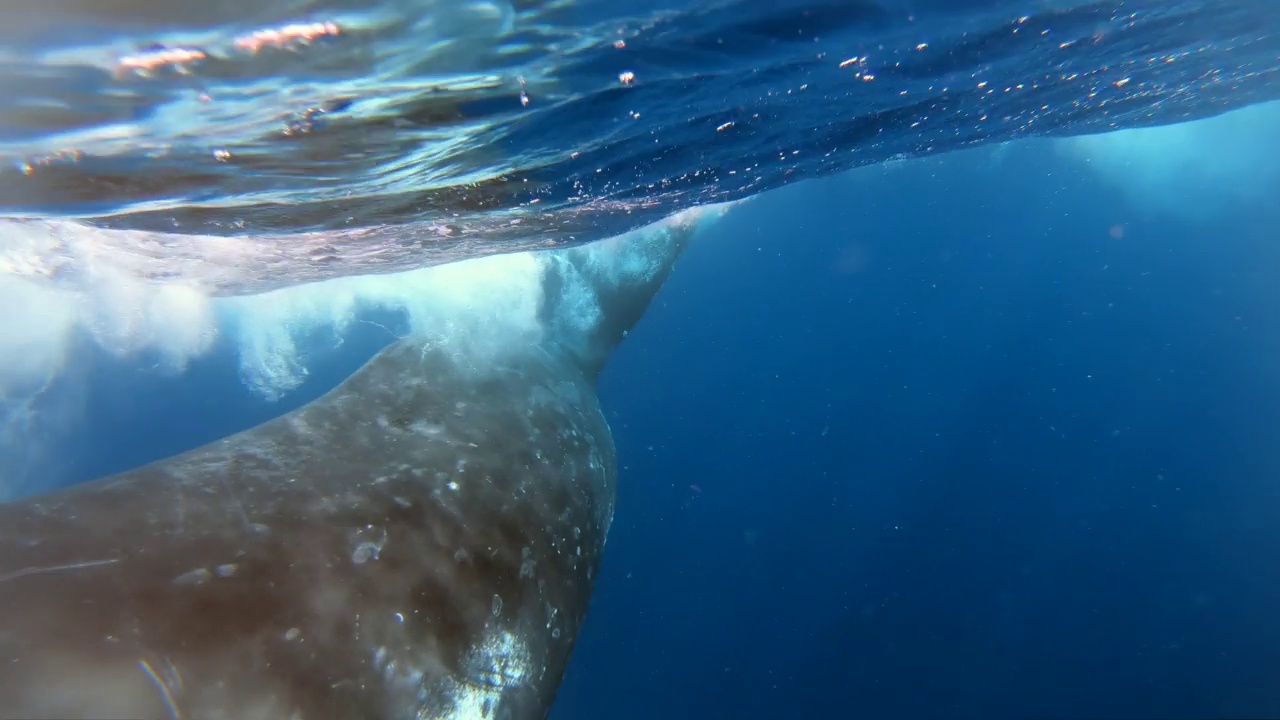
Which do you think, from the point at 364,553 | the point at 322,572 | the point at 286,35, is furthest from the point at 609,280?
the point at 322,572

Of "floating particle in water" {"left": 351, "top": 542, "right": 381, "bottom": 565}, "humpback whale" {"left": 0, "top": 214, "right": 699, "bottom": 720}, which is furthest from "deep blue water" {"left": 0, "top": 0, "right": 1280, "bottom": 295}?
"floating particle in water" {"left": 351, "top": 542, "right": 381, "bottom": 565}

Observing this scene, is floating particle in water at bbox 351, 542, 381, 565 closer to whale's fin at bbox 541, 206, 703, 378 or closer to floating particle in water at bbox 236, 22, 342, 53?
floating particle in water at bbox 236, 22, 342, 53

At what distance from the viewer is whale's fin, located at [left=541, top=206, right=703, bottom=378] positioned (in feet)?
54.0

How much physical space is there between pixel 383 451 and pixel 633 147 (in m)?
6.09

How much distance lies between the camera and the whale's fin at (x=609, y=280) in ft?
54.0

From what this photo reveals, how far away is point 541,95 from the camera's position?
264 inches

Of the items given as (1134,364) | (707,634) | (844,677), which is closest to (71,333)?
(707,634)

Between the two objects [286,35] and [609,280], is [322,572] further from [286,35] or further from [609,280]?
[609,280]

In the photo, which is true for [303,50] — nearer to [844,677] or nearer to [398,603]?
[398,603]

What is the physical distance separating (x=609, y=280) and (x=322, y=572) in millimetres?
14793

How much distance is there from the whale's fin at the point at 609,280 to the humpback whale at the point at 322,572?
8.68m

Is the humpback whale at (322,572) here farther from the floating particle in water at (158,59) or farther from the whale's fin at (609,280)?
the whale's fin at (609,280)

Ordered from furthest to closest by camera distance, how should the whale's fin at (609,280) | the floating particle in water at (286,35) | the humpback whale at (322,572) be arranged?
the whale's fin at (609,280) → the floating particle in water at (286,35) → the humpback whale at (322,572)

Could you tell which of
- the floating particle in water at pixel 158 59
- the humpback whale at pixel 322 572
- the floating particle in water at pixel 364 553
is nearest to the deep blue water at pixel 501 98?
the floating particle in water at pixel 158 59
